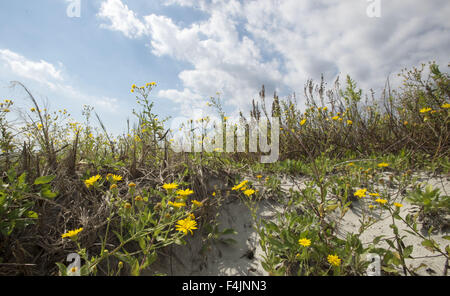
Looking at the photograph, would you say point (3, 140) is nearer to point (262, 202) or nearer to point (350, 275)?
point (262, 202)

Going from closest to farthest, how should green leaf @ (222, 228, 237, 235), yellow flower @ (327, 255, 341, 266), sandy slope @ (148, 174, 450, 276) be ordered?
yellow flower @ (327, 255, 341, 266)
sandy slope @ (148, 174, 450, 276)
green leaf @ (222, 228, 237, 235)

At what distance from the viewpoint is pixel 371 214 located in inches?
75.9

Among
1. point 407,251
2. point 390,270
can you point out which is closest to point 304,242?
point 390,270

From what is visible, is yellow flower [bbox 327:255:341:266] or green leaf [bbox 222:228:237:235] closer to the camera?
yellow flower [bbox 327:255:341:266]

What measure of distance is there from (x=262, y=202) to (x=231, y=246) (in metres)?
0.60

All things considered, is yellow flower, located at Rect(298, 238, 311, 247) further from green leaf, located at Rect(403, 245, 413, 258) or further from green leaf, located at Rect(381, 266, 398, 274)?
green leaf, located at Rect(403, 245, 413, 258)

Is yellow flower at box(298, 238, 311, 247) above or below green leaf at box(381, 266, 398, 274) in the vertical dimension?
above

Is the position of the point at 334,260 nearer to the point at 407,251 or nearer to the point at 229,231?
the point at 407,251

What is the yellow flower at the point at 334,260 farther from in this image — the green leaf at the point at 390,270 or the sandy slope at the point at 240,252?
the sandy slope at the point at 240,252

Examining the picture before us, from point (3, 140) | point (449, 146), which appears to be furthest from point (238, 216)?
point (449, 146)

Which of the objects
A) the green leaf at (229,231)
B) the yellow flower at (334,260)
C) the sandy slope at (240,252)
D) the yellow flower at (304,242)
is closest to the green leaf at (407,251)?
the sandy slope at (240,252)

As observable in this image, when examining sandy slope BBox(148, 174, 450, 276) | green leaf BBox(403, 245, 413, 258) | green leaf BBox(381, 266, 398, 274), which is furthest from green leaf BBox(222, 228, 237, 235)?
green leaf BBox(403, 245, 413, 258)

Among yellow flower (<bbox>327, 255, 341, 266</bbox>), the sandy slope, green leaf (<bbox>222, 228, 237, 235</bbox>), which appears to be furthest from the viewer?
green leaf (<bbox>222, 228, 237, 235</bbox>)
